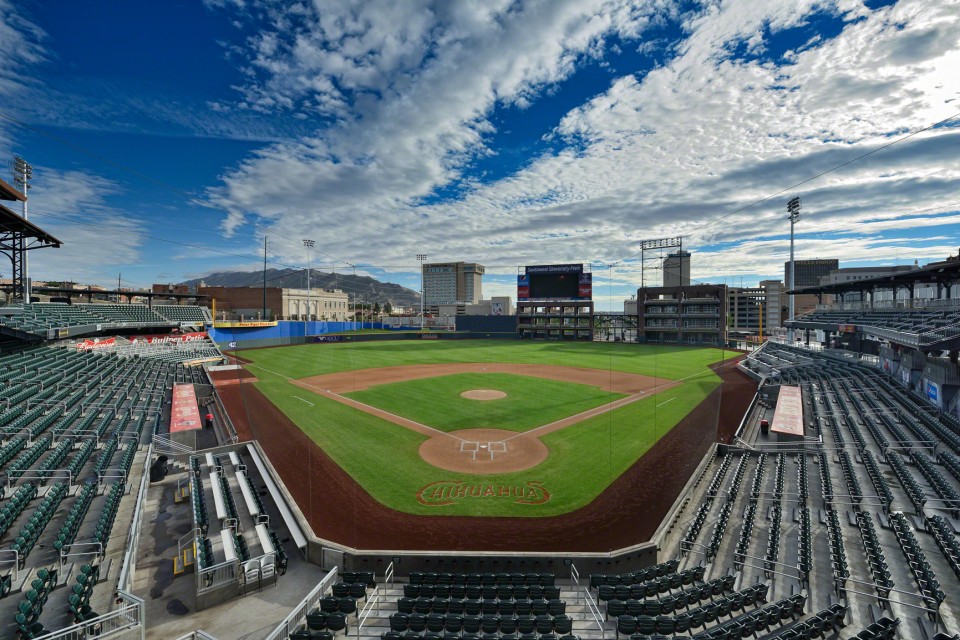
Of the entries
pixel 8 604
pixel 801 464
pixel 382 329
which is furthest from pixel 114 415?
pixel 382 329

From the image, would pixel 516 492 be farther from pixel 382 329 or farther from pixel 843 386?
pixel 382 329

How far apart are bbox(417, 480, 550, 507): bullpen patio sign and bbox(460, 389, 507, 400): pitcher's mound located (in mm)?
14998

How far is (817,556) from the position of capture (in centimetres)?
1101

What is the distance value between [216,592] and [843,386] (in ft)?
115

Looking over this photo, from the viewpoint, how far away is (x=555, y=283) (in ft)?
267

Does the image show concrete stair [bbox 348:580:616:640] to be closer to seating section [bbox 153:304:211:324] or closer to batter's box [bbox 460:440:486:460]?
batter's box [bbox 460:440:486:460]

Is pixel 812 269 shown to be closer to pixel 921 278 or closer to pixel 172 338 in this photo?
pixel 921 278

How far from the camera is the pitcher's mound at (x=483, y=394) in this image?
104 feet

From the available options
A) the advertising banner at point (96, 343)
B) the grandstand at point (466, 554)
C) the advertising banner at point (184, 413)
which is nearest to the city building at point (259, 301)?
the advertising banner at point (96, 343)

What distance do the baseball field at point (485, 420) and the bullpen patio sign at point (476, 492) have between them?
4 cm

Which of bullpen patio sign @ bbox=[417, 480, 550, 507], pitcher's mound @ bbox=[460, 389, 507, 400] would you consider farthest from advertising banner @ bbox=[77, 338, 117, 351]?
bullpen patio sign @ bbox=[417, 480, 550, 507]

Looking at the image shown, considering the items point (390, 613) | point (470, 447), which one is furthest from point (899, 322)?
point (390, 613)

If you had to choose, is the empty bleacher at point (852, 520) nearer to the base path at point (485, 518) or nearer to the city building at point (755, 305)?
the base path at point (485, 518)

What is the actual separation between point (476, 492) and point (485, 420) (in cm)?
955
